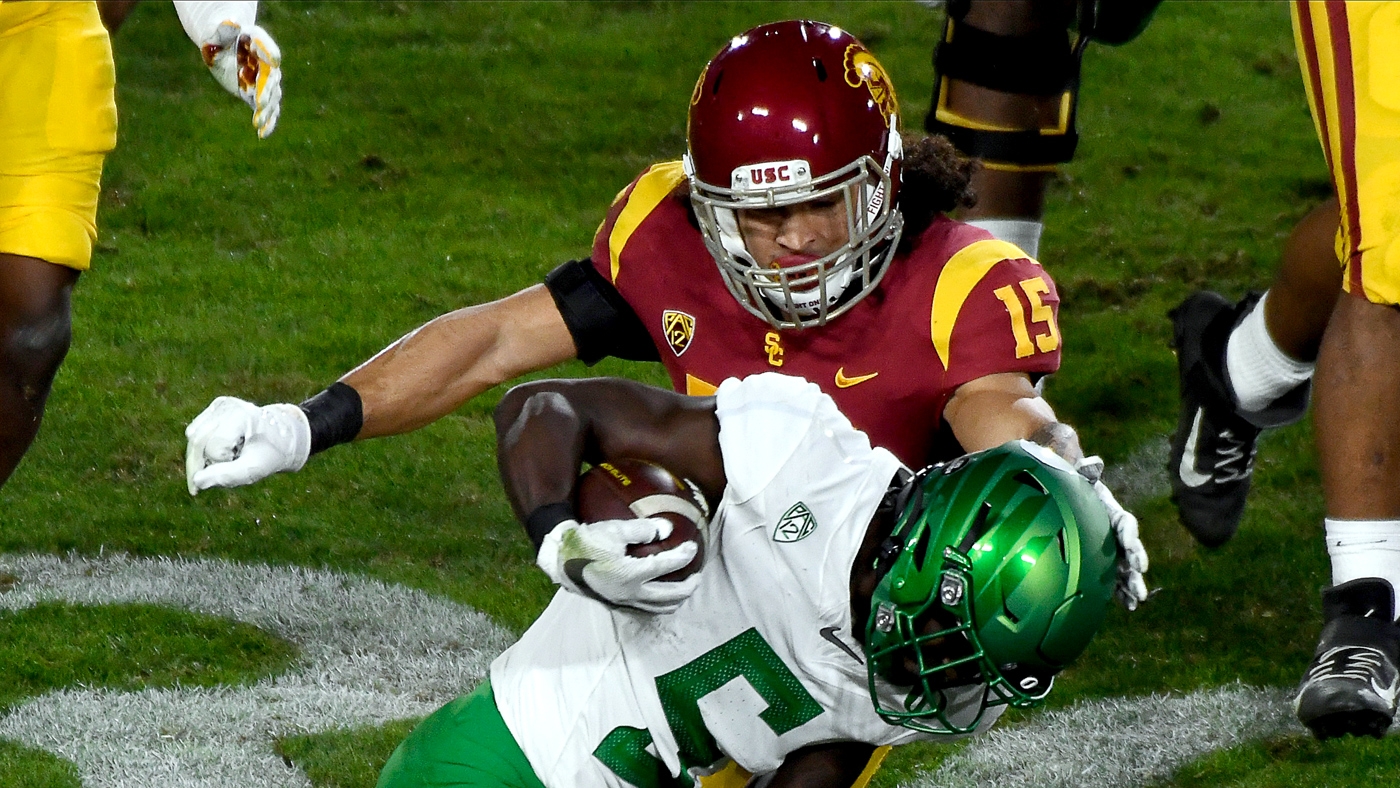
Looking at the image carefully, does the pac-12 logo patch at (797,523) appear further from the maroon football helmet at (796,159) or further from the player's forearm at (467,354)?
the player's forearm at (467,354)

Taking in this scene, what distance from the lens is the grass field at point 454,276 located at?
12.9 feet

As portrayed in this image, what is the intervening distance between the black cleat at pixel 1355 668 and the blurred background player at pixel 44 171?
2.37m

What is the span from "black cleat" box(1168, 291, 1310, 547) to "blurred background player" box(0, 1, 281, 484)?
81.7 inches

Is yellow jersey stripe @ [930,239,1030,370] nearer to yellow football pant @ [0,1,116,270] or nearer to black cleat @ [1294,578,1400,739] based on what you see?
black cleat @ [1294,578,1400,739]

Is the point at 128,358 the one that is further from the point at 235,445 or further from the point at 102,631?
the point at 235,445

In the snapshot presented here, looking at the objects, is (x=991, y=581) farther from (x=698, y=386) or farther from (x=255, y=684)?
(x=255, y=684)

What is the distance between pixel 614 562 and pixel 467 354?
105 centimetres

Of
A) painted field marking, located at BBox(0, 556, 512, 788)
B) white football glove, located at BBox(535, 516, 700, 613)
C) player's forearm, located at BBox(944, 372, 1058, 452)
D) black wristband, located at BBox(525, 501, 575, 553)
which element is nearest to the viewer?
white football glove, located at BBox(535, 516, 700, 613)

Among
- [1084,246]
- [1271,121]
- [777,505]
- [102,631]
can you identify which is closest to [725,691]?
[777,505]

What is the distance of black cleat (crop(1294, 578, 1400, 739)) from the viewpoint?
2.57 m

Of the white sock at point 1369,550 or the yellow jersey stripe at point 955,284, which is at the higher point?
the yellow jersey stripe at point 955,284

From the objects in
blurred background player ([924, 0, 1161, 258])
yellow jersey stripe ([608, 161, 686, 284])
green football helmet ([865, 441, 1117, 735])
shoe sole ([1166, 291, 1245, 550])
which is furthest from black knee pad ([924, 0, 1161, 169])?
green football helmet ([865, 441, 1117, 735])

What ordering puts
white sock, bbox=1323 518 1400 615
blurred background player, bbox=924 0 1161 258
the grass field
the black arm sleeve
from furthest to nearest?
blurred background player, bbox=924 0 1161 258, the grass field, the black arm sleeve, white sock, bbox=1323 518 1400 615

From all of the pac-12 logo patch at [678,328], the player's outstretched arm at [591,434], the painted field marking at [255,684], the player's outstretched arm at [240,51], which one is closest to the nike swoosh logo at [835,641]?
the player's outstretched arm at [591,434]
